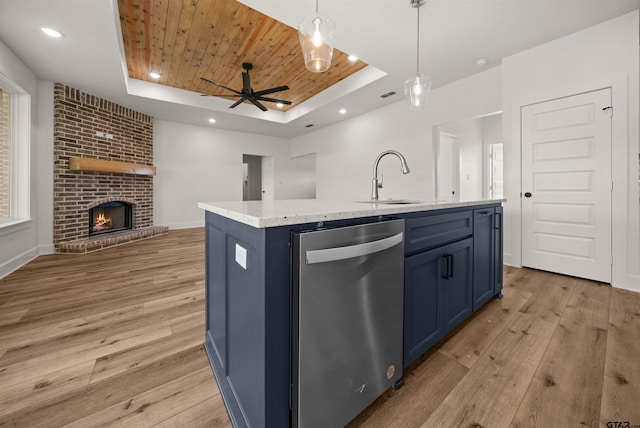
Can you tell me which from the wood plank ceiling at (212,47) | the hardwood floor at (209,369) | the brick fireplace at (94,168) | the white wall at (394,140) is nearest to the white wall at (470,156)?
the white wall at (394,140)

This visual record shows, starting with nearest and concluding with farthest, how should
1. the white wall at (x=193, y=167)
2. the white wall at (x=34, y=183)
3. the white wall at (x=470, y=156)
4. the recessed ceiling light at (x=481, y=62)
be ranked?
the white wall at (x=34, y=183) < the recessed ceiling light at (x=481, y=62) < the white wall at (x=470, y=156) < the white wall at (x=193, y=167)

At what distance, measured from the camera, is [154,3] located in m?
2.64

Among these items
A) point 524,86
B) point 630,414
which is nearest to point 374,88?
point 524,86

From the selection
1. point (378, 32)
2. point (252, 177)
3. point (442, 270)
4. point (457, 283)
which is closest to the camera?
point (442, 270)

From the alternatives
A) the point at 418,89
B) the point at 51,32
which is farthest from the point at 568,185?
the point at 51,32

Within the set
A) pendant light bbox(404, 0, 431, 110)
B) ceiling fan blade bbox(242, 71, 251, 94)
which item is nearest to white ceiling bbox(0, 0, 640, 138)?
pendant light bbox(404, 0, 431, 110)

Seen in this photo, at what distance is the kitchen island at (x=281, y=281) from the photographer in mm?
782

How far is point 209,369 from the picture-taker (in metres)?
1.35

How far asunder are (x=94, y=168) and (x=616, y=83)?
6.74 meters

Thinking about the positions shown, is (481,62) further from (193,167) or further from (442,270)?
(193,167)

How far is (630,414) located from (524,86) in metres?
3.34

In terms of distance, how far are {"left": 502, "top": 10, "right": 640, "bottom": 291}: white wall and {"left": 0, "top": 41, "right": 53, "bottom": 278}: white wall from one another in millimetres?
6037

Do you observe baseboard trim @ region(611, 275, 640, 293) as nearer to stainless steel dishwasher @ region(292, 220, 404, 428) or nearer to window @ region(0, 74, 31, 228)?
stainless steel dishwasher @ region(292, 220, 404, 428)

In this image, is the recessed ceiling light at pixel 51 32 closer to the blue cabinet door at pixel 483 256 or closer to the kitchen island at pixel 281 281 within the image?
the kitchen island at pixel 281 281
